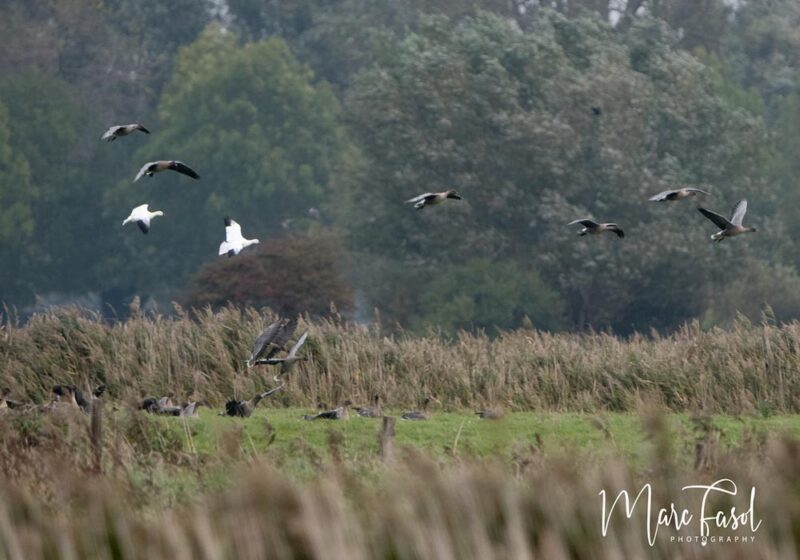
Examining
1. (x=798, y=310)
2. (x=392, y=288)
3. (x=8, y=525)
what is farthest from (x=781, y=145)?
(x=8, y=525)

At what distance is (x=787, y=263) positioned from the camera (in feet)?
197

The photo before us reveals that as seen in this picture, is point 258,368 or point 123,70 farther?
point 123,70

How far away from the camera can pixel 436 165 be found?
57062mm

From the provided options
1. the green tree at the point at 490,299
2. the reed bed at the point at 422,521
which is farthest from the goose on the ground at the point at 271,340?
the green tree at the point at 490,299

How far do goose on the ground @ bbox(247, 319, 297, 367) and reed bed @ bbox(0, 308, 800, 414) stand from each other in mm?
606

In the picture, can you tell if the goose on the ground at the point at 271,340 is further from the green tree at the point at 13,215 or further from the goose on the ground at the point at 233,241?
the green tree at the point at 13,215

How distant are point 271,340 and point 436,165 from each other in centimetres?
3739

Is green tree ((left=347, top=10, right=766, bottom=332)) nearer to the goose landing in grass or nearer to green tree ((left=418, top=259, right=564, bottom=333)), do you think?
green tree ((left=418, top=259, right=564, bottom=333))

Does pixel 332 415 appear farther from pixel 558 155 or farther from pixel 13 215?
pixel 13 215

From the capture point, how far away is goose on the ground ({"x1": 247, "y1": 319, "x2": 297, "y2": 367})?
782 inches

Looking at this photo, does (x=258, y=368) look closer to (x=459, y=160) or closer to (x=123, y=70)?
(x=459, y=160)

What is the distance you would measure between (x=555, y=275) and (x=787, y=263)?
29.3 feet

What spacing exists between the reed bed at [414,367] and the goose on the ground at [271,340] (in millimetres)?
606

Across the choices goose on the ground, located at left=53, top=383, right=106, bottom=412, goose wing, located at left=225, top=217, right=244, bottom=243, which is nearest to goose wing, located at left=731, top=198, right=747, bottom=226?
goose wing, located at left=225, top=217, right=244, bottom=243
